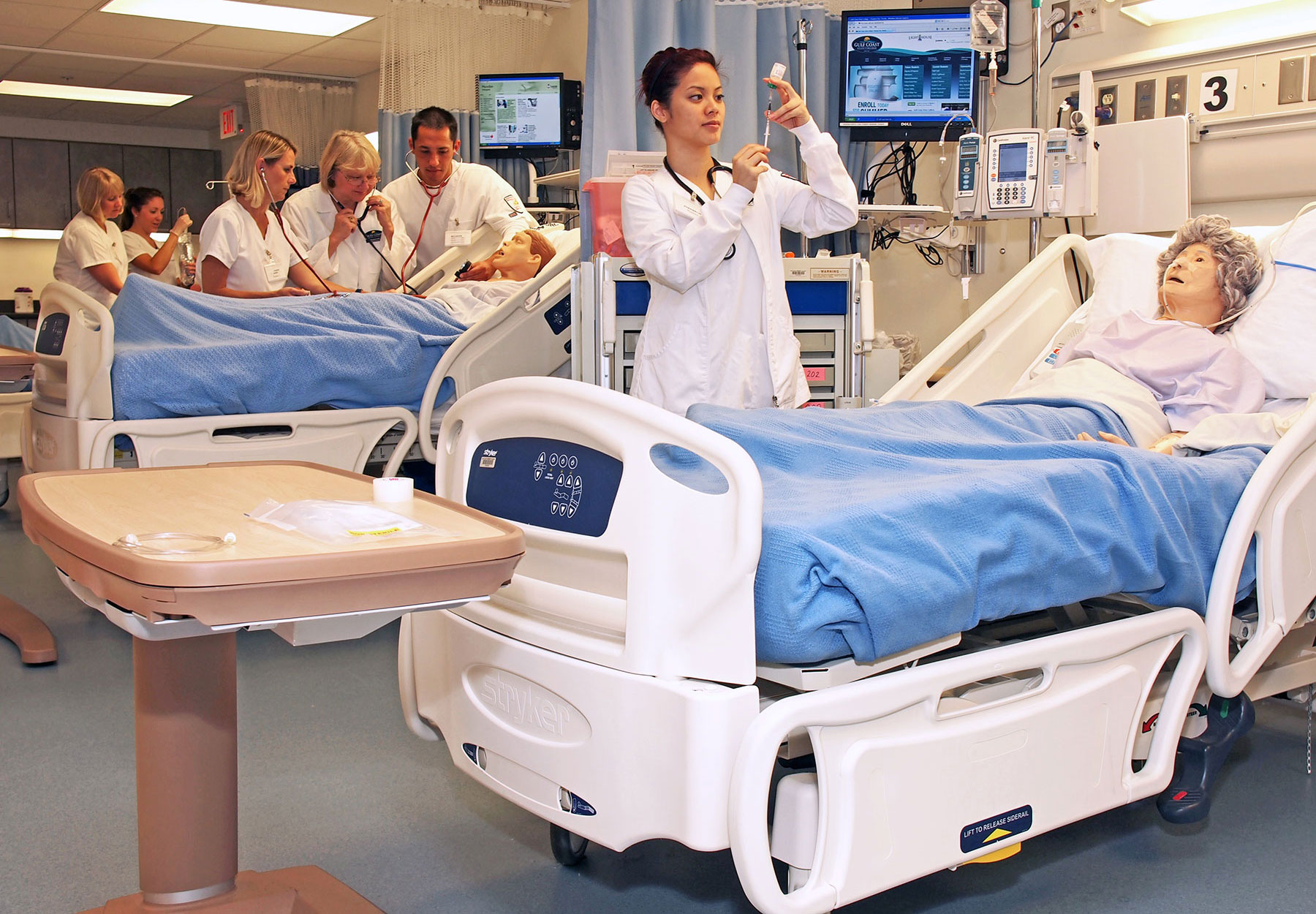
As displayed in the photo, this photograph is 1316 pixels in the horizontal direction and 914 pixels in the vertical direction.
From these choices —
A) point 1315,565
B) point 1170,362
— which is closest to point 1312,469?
point 1315,565

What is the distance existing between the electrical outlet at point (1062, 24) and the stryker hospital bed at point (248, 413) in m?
2.12

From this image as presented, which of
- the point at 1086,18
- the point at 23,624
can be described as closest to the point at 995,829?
the point at 23,624

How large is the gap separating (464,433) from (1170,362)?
66.7 inches

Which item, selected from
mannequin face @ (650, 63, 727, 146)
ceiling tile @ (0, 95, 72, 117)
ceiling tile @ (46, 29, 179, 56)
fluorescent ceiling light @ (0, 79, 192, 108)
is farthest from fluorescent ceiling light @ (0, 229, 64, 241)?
mannequin face @ (650, 63, 727, 146)

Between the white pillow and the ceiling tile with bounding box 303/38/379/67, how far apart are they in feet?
21.3

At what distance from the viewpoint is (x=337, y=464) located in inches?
138

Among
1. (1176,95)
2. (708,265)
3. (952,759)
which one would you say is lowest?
(952,759)

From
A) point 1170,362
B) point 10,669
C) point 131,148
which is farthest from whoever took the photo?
point 131,148

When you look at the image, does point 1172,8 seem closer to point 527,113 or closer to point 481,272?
point 481,272

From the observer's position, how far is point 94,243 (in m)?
6.23

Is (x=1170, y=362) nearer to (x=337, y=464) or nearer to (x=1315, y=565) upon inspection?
(x=1315, y=565)

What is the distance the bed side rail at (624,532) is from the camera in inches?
54.1

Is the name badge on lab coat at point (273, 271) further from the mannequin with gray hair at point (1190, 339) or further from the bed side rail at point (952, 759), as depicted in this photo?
the bed side rail at point (952, 759)

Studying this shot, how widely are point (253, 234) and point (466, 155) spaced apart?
2370 mm
